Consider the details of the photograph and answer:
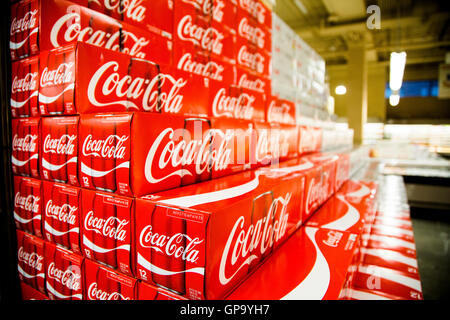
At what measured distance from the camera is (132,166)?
95 centimetres

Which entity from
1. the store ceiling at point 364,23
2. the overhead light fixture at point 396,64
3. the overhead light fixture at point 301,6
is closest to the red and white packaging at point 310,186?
the overhead light fixture at point 396,64

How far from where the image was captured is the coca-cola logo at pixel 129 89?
1065 millimetres

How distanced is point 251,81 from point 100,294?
5.74ft

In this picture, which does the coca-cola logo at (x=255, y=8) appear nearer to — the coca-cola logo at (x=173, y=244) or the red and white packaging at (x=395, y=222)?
the coca-cola logo at (x=173, y=244)

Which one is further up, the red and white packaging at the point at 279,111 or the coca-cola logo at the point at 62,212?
the red and white packaging at the point at 279,111

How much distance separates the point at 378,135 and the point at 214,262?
12.9 m

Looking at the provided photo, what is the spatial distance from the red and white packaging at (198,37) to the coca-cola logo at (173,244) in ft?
3.39

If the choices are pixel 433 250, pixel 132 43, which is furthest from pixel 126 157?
pixel 433 250

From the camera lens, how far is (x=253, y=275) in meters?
1.04

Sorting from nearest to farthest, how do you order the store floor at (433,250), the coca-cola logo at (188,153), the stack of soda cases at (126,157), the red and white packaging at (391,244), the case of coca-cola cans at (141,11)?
the stack of soda cases at (126,157) < the coca-cola logo at (188,153) < the case of coca-cola cans at (141,11) < the red and white packaging at (391,244) < the store floor at (433,250)

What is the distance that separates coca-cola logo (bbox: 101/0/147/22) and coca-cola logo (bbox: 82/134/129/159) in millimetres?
646

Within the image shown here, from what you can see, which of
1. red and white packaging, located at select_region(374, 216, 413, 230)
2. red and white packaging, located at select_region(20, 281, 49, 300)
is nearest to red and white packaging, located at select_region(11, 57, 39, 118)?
red and white packaging, located at select_region(20, 281, 49, 300)

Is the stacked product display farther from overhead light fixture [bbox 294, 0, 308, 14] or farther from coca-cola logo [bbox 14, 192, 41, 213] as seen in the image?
overhead light fixture [bbox 294, 0, 308, 14]

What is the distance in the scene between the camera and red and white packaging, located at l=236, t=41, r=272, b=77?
213cm
